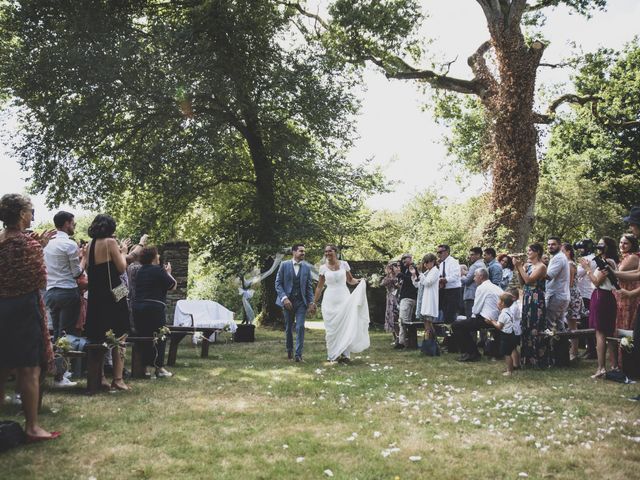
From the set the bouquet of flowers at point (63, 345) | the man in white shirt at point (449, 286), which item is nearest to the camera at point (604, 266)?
the man in white shirt at point (449, 286)

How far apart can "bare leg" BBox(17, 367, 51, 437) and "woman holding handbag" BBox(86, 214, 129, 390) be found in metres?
2.01

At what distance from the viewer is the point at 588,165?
3034 centimetres

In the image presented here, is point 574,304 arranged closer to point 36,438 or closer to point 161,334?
point 161,334

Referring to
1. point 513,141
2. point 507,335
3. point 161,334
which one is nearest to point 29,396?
point 161,334

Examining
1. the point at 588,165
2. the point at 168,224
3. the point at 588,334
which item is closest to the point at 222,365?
the point at 588,334

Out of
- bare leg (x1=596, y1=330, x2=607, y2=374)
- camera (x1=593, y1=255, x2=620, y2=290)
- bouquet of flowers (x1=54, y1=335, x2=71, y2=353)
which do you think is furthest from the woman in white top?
bouquet of flowers (x1=54, y1=335, x2=71, y2=353)

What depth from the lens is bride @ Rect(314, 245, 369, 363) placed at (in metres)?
9.77

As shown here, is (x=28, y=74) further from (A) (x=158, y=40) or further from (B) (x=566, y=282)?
(B) (x=566, y=282)

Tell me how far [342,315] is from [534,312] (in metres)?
3.14

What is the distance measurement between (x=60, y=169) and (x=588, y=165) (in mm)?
25962

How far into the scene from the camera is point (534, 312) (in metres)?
8.60

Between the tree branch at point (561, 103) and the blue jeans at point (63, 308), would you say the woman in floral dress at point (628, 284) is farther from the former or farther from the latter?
the tree branch at point (561, 103)

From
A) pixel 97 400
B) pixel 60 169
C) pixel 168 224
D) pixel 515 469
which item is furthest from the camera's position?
pixel 168 224

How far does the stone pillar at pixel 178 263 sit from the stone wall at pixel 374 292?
673 cm
